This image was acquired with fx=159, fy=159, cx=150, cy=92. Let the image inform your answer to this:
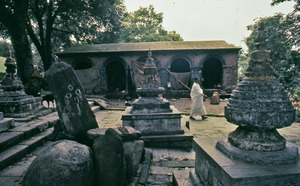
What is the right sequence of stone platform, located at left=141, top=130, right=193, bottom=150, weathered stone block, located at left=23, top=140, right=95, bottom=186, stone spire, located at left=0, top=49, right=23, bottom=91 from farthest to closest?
1. stone spire, located at left=0, top=49, right=23, bottom=91
2. stone platform, located at left=141, top=130, right=193, bottom=150
3. weathered stone block, located at left=23, top=140, right=95, bottom=186

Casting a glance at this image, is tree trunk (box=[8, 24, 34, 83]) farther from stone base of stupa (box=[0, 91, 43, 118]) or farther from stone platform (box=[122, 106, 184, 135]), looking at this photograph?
stone platform (box=[122, 106, 184, 135])

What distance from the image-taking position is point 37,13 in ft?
45.4

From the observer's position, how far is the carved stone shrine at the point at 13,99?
5375 millimetres

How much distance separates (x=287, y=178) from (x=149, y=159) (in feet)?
8.12

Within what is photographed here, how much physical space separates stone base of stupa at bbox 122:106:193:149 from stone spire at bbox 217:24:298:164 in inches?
106

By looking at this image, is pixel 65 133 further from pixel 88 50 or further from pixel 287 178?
pixel 88 50

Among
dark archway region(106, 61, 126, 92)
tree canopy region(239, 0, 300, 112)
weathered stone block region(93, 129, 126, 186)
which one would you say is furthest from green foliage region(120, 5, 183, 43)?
weathered stone block region(93, 129, 126, 186)

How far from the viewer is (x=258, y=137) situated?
5.45 ft

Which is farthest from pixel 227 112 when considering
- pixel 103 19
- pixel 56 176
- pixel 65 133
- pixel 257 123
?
pixel 103 19

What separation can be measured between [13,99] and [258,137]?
23.0ft

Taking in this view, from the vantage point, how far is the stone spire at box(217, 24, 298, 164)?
1555 mm

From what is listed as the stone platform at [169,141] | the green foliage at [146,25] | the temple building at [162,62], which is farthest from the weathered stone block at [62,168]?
the green foliage at [146,25]

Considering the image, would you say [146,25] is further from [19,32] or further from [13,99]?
[13,99]

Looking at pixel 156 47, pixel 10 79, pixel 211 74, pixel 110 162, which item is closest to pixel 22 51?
pixel 10 79
